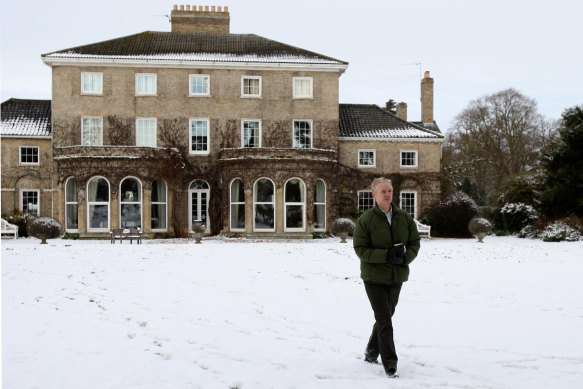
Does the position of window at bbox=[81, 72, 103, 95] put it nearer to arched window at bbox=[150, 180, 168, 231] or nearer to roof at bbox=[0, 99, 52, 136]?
roof at bbox=[0, 99, 52, 136]

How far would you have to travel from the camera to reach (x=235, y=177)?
94.5 feet

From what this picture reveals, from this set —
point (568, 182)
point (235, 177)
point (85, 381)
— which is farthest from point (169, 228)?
point (85, 381)

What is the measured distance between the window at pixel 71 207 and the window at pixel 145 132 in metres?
4.03

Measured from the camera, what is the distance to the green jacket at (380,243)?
6.37 metres

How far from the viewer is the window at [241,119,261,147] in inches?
1236

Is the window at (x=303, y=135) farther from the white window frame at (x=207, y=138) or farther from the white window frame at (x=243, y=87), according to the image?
the white window frame at (x=207, y=138)

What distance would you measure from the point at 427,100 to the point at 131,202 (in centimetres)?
2007

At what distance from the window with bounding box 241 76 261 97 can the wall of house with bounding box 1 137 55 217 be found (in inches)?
420

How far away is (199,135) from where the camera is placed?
102ft

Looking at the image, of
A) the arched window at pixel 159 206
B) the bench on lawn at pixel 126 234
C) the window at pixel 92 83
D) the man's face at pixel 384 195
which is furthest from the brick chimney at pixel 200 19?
the man's face at pixel 384 195

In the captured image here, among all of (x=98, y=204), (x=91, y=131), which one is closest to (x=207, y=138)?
(x=91, y=131)

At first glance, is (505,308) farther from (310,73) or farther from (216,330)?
(310,73)

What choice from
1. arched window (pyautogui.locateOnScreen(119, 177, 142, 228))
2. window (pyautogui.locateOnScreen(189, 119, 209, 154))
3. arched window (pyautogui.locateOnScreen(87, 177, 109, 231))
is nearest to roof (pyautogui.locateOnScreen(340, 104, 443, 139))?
window (pyautogui.locateOnScreen(189, 119, 209, 154))

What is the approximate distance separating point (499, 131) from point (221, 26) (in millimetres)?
26710
